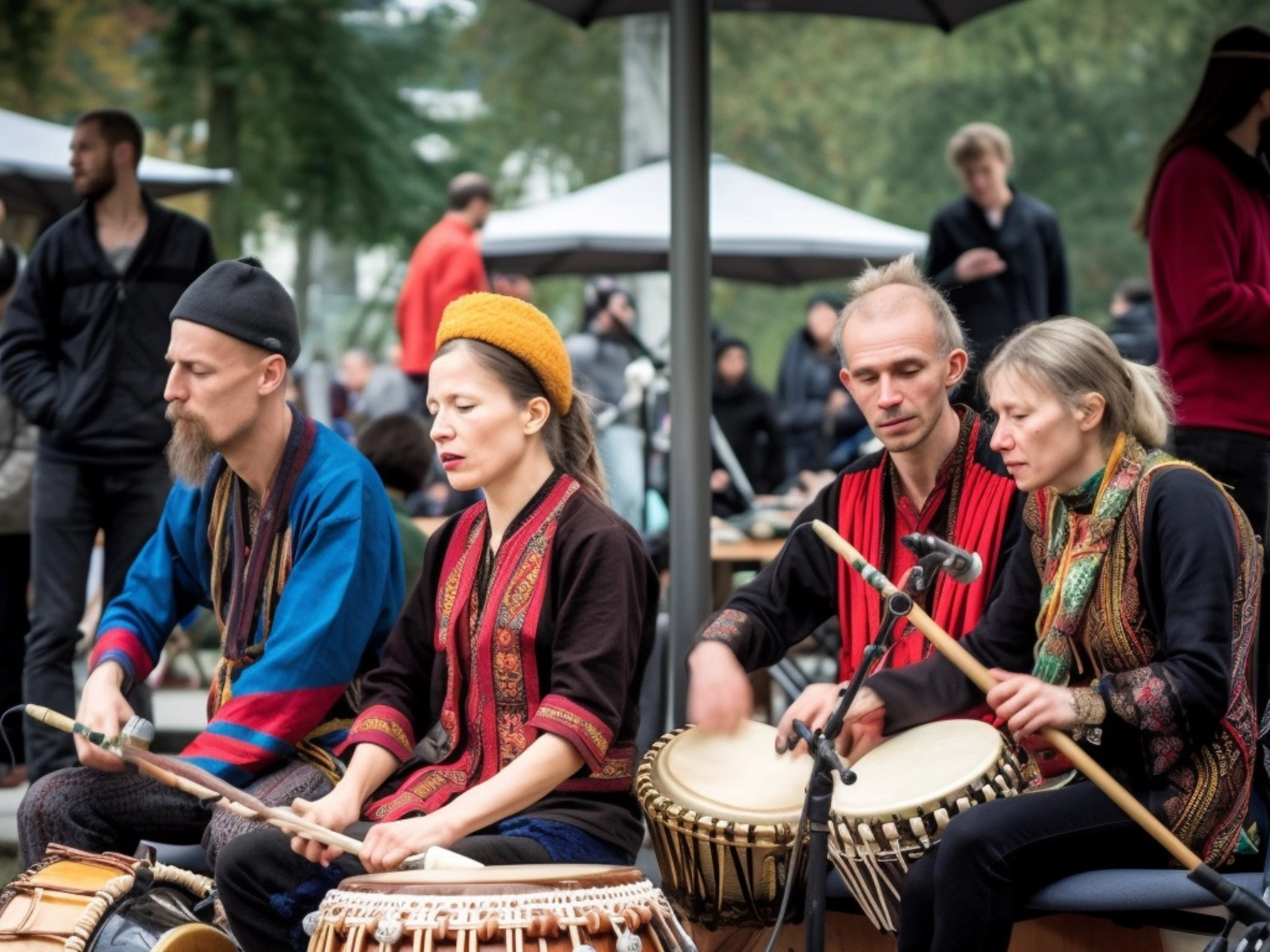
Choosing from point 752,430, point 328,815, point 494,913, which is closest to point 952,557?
point 494,913

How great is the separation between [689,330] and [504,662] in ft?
4.61

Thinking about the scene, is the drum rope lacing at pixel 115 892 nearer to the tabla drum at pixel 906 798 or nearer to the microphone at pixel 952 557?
the tabla drum at pixel 906 798

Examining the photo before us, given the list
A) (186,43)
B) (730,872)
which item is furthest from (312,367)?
(730,872)

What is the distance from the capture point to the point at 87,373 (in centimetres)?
570

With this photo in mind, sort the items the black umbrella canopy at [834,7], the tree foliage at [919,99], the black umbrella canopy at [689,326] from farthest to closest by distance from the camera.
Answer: the tree foliage at [919,99]
the black umbrella canopy at [834,7]
the black umbrella canopy at [689,326]

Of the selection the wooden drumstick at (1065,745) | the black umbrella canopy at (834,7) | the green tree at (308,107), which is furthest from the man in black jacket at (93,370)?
the green tree at (308,107)

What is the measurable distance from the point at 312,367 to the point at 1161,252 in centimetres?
1178

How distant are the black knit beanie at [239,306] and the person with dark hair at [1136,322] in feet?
14.7

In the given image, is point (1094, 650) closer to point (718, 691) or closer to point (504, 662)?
point (718, 691)

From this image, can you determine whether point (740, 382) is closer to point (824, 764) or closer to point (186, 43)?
point (824, 764)

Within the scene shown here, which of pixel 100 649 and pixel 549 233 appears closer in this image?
pixel 100 649

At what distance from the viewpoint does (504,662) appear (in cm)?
364

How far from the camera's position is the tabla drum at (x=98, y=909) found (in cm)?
337

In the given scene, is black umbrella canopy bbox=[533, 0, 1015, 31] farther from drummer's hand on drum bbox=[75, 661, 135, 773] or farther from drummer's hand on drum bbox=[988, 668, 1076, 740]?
drummer's hand on drum bbox=[988, 668, 1076, 740]
